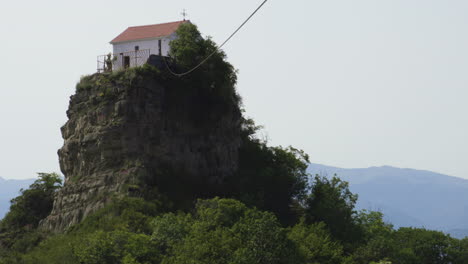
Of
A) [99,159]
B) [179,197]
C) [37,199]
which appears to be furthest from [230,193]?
→ [37,199]

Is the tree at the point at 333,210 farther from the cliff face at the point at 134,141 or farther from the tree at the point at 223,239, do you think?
the tree at the point at 223,239

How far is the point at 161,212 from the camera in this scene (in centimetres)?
5528

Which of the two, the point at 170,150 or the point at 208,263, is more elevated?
the point at 170,150

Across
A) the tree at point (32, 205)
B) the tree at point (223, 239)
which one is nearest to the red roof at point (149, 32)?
the tree at point (32, 205)

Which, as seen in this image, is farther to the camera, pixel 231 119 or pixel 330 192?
pixel 330 192

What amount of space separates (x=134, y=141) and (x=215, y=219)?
12.7 meters

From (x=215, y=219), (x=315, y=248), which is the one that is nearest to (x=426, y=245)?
(x=315, y=248)

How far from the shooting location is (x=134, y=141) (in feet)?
196

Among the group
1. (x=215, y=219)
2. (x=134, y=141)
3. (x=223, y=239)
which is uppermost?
(x=134, y=141)

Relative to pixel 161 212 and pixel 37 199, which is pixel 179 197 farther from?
pixel 37 199

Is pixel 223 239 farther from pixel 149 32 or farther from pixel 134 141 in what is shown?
pixel 149 32

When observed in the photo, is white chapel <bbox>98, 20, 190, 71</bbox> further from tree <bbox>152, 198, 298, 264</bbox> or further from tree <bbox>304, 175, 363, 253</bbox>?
tree <bbox>304, 175, 363, 253</bbox>

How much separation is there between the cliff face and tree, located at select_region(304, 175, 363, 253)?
11.5 metres

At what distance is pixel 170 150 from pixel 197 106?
5861 mm
